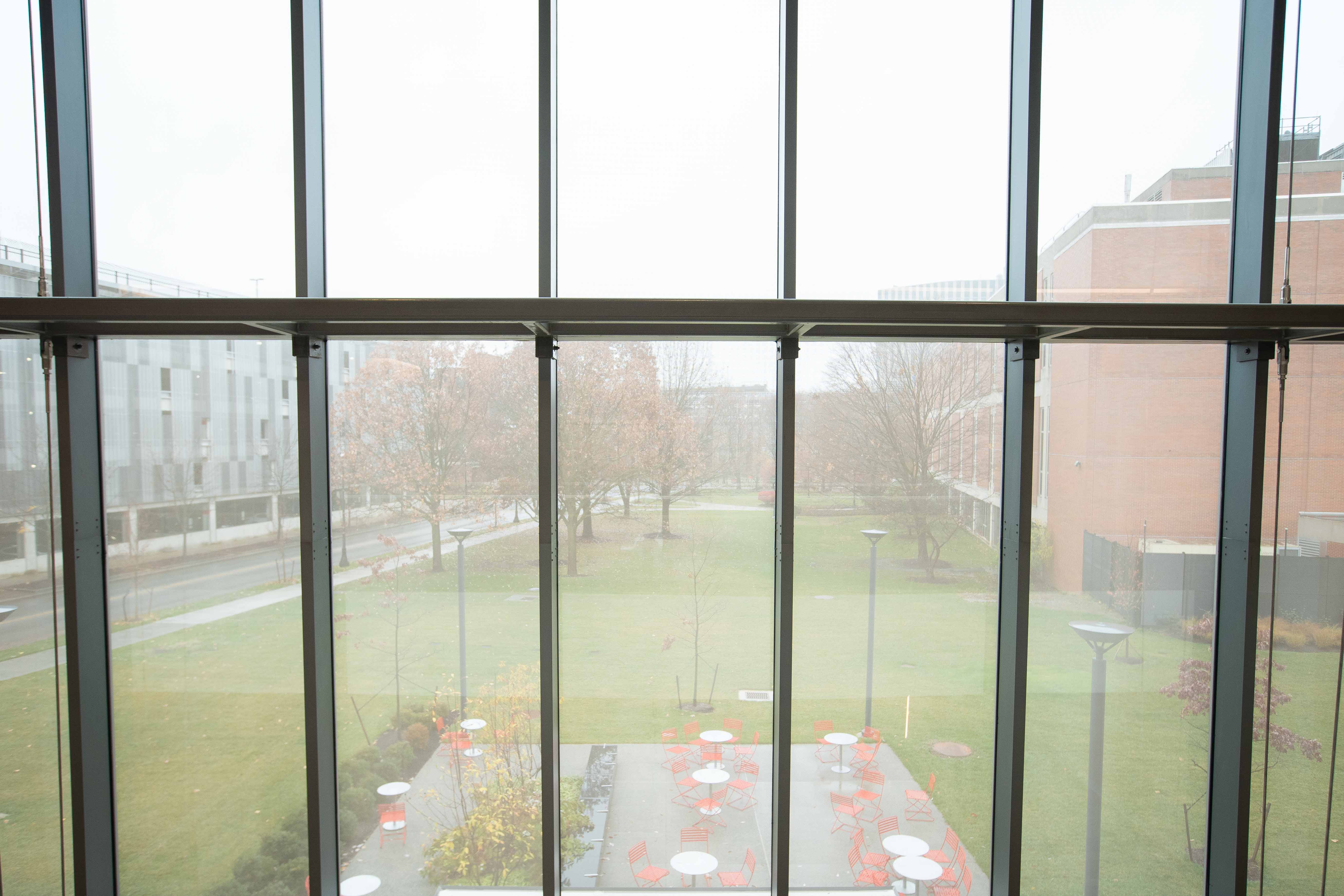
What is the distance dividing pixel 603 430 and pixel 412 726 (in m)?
1.78

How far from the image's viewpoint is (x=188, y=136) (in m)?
3.27

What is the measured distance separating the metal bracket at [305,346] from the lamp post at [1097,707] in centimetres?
403

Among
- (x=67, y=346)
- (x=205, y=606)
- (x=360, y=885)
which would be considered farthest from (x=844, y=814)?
(x=67, y=346)

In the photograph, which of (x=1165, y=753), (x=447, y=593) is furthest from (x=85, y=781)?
(x=1165, y=753)

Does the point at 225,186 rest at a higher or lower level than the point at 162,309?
higher

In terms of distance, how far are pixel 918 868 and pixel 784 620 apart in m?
1.42

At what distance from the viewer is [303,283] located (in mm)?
3094

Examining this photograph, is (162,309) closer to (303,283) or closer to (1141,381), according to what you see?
(303,283)

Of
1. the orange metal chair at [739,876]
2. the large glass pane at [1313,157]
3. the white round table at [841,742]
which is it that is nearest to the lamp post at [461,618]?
the orange metal chair at [739,876]

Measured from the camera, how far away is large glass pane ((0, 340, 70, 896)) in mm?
3148

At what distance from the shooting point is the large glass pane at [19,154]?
3107mm

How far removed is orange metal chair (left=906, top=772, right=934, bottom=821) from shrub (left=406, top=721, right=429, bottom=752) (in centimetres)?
244

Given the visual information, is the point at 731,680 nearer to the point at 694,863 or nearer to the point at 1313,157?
the point at 694,863

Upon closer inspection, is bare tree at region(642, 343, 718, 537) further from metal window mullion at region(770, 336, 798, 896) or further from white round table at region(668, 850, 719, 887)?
white round table at region(668, 850, 719, 887)
